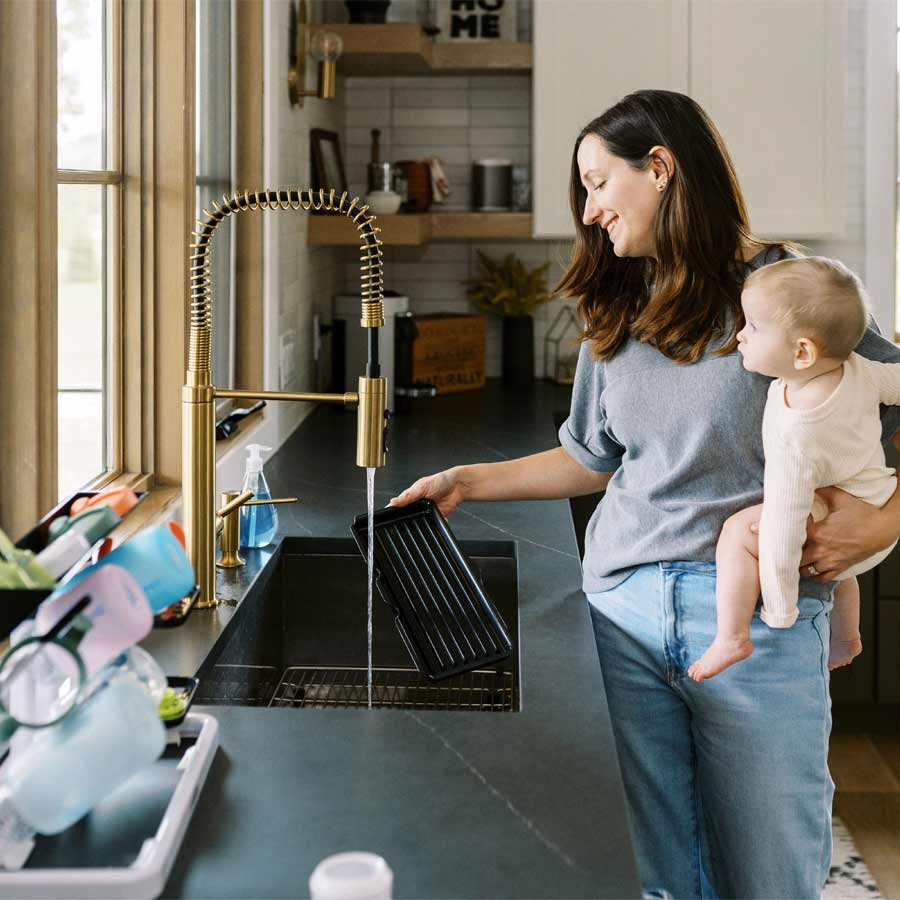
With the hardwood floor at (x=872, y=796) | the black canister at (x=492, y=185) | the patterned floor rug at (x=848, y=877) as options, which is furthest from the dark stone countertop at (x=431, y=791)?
the black canister at (x=492, y=185)

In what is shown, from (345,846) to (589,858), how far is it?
20 centimetres

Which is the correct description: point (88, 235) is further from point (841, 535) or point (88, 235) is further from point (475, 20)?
point (475, 20)

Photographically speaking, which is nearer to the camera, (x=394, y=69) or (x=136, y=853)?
(x=136, y=853)

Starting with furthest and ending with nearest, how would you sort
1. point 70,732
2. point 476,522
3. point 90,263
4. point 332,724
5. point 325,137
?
point 325,137 < point 476,522 < point 90,263 < point 332,724 < point 70,732

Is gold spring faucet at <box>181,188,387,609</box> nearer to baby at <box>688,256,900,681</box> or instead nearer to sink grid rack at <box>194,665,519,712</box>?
sink grid rack at <box>194,665,519,712</box>

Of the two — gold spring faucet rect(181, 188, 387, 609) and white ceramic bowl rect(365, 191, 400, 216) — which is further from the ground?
white ceramic bowl rect(365, 191, 400, 216)

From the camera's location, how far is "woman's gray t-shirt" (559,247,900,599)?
1.70 meters

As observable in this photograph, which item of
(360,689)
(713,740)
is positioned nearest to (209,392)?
(360,689)

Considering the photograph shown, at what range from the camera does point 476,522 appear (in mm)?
2297

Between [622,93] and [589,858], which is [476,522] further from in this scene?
[622,93]

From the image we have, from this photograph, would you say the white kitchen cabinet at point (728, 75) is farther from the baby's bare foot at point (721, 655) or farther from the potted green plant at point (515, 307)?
the baby's bare foot at point (721, 655)

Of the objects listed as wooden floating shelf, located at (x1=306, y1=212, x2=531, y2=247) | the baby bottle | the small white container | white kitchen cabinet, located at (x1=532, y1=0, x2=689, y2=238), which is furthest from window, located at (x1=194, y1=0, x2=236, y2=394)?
the small white container

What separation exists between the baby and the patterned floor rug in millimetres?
1331

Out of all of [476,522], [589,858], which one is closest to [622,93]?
[476,522]
